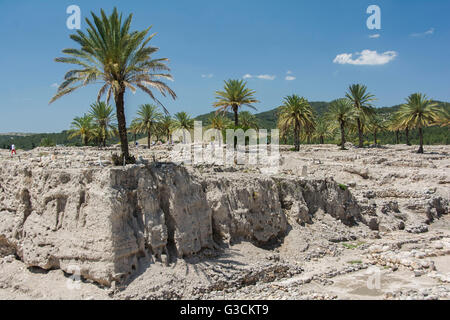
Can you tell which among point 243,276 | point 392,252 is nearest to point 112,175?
point 243,276

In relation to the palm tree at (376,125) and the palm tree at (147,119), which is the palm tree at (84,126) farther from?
the palm tree at (376,125)

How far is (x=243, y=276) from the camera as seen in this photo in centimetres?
1248

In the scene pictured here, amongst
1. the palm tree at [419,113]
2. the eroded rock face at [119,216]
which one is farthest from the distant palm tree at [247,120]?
the eroded rock face at [119,216]

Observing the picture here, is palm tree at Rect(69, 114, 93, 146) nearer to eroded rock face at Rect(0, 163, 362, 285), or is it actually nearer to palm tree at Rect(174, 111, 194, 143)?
palm tree at Rect(174, 111, 194, 143)

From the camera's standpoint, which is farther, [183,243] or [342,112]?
[342,112]

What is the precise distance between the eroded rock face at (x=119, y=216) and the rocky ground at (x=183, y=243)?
4cm

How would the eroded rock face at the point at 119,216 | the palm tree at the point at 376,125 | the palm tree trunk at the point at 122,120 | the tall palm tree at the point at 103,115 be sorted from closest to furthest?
1. the eroded rock face at the point at 119,216
2. the palm tree trunk at the point at 122,120
3. the tall palm tree at the point at 103,115
4. the palm tree at the point at 376,125

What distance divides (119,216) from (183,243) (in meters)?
2.72

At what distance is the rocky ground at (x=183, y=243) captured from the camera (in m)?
10.9

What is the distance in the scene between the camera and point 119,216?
11.1 meters

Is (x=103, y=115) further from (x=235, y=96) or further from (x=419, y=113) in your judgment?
(x=419, y=113)

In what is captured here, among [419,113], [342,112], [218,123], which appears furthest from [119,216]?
[419,113]

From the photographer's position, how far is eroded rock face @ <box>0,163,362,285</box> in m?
10.9
